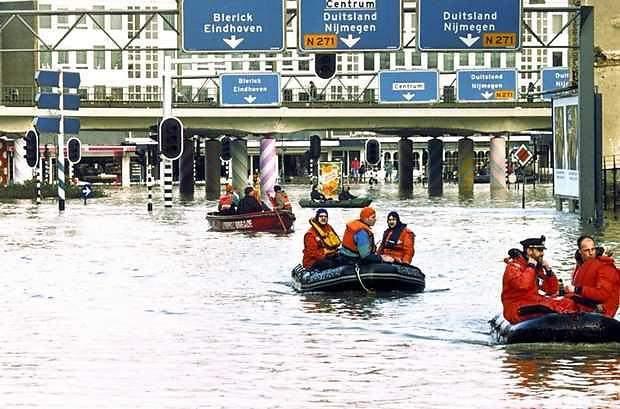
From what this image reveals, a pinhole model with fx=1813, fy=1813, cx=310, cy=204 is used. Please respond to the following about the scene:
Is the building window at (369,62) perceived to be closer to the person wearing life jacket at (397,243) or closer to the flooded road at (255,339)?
the flooded road at (255,339)

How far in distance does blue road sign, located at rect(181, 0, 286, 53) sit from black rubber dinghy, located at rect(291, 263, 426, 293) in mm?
18192

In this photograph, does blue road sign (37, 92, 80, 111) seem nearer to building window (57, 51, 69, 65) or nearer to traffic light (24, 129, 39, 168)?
traffic light (24, 129, 39, 168)

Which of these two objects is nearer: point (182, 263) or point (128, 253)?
point (182, 263)

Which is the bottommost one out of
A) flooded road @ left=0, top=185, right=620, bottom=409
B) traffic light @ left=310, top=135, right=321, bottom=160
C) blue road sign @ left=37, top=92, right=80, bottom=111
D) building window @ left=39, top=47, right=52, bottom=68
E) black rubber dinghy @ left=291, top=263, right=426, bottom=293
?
flooded road @ left=0, top=185, right=620, bottom=409

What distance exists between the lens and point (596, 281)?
20141 millimetres

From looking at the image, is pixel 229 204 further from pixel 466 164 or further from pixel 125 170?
pixel 125 170

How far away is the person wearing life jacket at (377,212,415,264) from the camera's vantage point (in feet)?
91.4

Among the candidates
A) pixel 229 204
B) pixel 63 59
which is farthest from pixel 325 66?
pixel 63 59

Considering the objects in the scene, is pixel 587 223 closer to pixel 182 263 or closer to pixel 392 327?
pixel 182 263

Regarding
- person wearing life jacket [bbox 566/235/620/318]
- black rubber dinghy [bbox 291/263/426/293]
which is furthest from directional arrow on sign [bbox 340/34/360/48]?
person wearing life jacket [bbox 566/235/620/318]

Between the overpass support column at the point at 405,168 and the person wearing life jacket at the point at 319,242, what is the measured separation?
77060 mm

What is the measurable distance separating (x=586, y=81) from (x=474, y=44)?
161 inches

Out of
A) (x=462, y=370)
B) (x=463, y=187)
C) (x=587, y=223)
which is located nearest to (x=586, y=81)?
(x=587, y=223)

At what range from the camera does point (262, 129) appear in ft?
307
